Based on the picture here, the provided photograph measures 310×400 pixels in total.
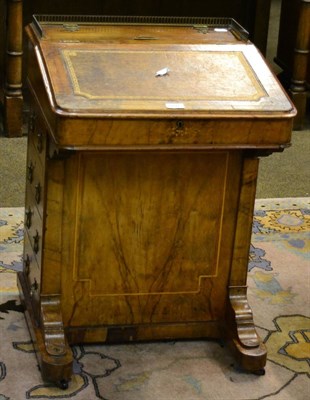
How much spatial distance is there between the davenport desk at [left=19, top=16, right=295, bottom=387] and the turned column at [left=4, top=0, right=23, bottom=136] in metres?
1.65

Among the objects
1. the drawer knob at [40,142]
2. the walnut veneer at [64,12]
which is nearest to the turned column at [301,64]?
the walnut veneer at [64,12]

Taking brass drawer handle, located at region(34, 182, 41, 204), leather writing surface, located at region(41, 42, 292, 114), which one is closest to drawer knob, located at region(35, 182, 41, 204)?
brass drawer handle, located at region(34, 182, 41, 204)

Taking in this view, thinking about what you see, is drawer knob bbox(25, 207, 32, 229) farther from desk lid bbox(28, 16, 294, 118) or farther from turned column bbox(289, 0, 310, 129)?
turned column bbox(289, 0, 310, 129)

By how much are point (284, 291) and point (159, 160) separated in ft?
3.45

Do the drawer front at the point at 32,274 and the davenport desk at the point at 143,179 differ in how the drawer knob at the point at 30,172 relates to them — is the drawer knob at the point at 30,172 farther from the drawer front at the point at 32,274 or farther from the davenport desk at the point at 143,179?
the drawer front at the point at 32,274

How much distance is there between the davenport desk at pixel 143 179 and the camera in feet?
11.3

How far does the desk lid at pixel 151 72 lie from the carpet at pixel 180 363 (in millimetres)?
938

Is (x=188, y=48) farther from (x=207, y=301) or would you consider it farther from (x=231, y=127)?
(x=207, y=301)

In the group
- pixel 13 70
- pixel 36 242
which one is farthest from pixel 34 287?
pixel 13 70

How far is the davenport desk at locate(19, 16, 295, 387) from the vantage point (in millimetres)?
3453

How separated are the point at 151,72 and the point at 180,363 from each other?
3.37 ft

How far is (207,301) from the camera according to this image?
392cm

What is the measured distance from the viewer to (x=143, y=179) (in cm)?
367

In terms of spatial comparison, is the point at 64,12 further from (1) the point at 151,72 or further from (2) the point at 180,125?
(2) the point at 180,125
